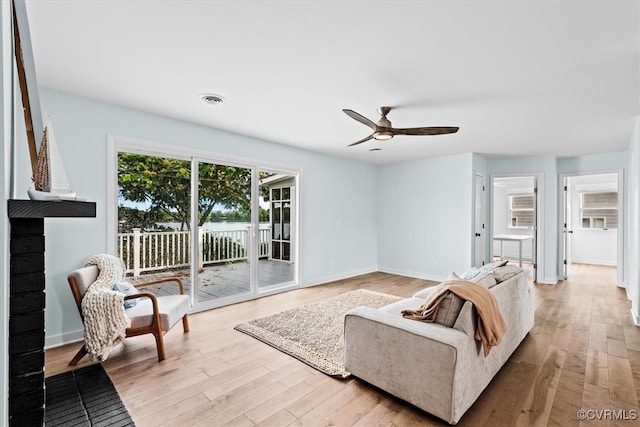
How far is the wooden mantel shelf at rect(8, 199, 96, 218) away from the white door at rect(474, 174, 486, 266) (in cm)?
588

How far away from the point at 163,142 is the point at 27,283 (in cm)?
279

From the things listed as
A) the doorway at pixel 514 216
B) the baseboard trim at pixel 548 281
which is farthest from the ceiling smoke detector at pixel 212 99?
the doorway at pixel 514 216

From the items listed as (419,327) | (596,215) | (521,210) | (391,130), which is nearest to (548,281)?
(596,215)

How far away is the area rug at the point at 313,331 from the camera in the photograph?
271 centimetres

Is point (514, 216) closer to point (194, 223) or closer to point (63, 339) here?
point (194, 223)

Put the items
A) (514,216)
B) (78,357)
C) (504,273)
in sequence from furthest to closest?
(514,216)
(504,273)
(78,357)

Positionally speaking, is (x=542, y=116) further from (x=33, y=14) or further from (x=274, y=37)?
(x=33, y=14)

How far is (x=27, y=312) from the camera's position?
1.19m

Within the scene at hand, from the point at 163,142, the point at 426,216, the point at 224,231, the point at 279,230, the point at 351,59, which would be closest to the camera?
the point at 351,59

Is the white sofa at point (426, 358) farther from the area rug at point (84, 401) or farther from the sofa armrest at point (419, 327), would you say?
the area rug at point (84, 401)

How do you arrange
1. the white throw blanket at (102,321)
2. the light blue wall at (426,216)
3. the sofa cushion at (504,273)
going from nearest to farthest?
the white throw blanket at (102,321)
the sofa cushion at (504,273)
the light blue wall at (426,216)

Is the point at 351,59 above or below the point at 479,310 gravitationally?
above

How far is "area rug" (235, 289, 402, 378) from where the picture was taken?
8.87 feet

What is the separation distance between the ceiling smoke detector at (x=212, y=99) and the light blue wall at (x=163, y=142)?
0.90 meters
